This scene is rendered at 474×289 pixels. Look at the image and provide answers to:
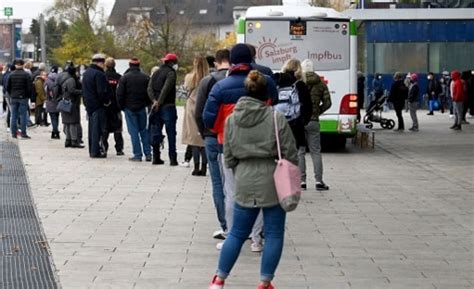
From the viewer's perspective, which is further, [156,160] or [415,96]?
[415,96]

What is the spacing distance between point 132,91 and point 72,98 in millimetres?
3510

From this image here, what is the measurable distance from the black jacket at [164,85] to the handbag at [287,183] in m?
10.1

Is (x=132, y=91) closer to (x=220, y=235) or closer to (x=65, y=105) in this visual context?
(x=65, y=105)

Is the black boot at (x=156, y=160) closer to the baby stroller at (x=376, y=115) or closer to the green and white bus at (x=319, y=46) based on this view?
the green and white bus at (x=319, y=46)

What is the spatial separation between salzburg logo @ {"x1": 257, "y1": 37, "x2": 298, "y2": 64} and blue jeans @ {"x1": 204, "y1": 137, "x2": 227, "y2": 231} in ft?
39.4

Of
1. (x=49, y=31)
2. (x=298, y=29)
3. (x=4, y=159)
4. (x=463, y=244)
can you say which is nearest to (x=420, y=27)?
(x=298, y=29)

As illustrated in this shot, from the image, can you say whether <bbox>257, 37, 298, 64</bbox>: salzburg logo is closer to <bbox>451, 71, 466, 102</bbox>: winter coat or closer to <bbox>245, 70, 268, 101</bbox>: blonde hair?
<bbox>451, 71, 466, 102</bbox>: winter coat

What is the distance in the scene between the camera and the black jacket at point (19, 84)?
23.7 meters

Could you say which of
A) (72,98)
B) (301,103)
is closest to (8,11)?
(72,98)

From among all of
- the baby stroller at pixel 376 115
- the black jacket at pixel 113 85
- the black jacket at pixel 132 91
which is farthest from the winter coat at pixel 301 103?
the baby stroller at pixel 376 115

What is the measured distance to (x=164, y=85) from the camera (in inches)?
704

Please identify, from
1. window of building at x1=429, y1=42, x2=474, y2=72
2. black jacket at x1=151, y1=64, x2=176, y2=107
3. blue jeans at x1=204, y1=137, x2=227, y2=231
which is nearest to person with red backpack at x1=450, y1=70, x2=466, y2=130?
window of building at x1=429, y1=42, x2=474, y2=72

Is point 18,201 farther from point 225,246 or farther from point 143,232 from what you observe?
point 225,246

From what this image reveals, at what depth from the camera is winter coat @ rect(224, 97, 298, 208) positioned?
7.91m
